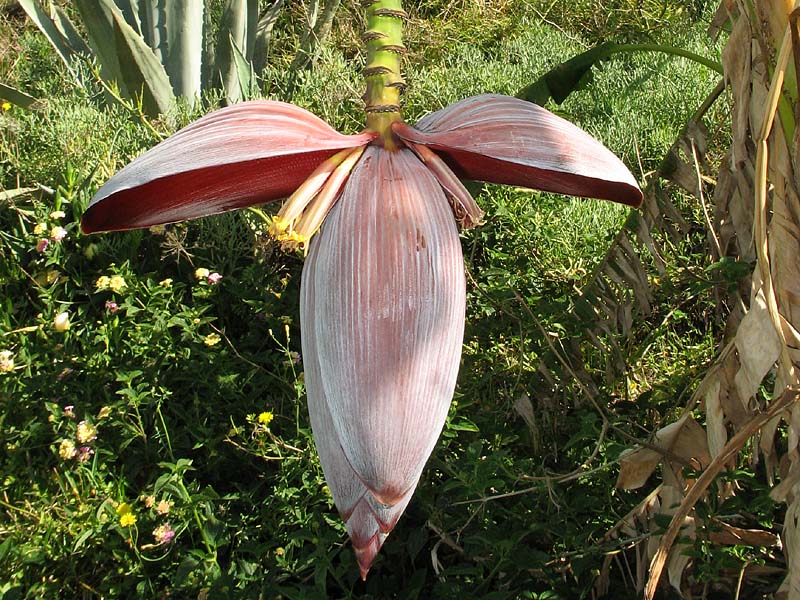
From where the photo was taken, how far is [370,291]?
1.54ft

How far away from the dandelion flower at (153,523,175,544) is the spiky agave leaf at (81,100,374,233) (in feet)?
2.52

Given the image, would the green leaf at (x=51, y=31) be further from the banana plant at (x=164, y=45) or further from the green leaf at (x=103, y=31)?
the green leaf at (x=103, y=31)

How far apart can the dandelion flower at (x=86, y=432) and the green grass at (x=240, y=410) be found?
0.10 feet

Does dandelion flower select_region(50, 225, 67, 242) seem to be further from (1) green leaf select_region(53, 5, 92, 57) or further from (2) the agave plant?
(2) the agave plant

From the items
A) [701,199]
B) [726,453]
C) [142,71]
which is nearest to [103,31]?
[142,71]

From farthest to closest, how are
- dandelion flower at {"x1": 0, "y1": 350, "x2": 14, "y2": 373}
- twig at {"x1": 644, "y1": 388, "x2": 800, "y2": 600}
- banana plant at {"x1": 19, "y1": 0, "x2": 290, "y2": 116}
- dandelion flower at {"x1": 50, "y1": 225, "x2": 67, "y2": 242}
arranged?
banana plant at {"x1": 19, "y1": 0, "x2": 290, "y2": 116} < dandelion flower at {"x1": 50, "y1": 225, "x2": 67, "y2": 242} < dandelion flower at {"x1": 0, "y1": 350, "x2": 14, "y2": 373} < twig at {"x1": 644, "y1": 388, "x2": 800, "y2": 600}

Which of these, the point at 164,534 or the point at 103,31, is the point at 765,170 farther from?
the point at 103,31

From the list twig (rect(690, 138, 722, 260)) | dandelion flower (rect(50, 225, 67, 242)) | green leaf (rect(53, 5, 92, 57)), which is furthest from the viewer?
green leaf (rect(53, 5, 92, 57))

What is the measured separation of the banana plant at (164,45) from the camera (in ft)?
6.56

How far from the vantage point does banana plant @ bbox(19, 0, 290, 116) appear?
78.7 inches

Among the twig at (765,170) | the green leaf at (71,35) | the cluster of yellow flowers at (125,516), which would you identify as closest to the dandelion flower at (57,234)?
the cluster of yellow flowers at (125,516)

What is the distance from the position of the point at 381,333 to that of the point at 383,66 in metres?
0.18

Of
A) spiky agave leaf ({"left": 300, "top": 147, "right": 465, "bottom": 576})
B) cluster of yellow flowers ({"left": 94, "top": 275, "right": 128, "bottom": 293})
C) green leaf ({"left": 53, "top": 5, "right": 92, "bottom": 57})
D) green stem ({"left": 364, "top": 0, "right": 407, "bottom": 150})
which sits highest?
green stem ({"left": 364, "top": 0, "right": 407, "bottom": 150})

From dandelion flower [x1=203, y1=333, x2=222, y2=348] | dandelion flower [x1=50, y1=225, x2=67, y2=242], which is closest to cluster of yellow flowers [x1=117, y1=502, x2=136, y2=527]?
dandelion flower [x1=203, y1=333, x2=222, y2=348]
